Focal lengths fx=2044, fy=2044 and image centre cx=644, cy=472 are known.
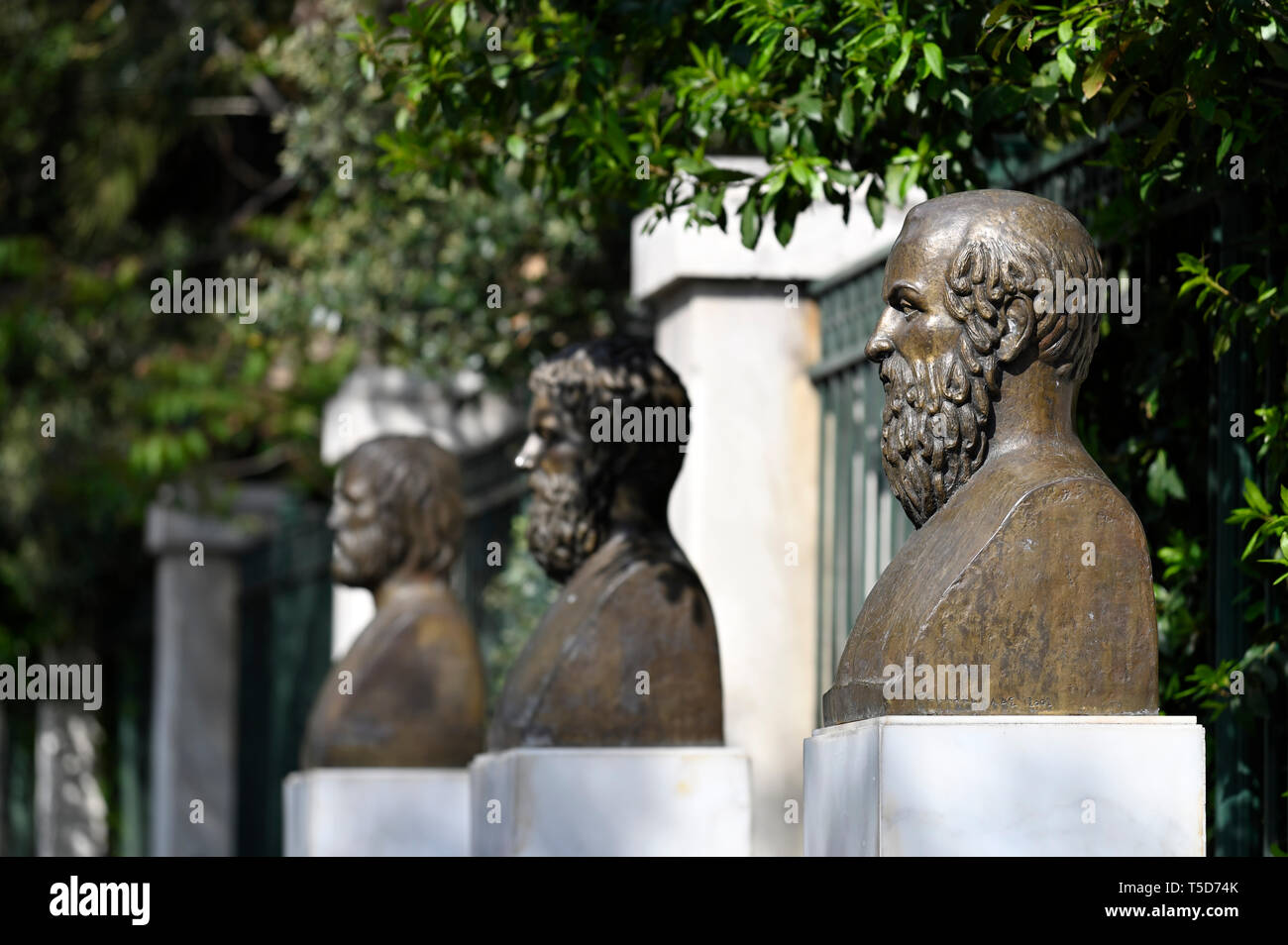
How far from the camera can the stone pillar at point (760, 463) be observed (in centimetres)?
699

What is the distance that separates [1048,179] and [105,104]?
345 inches

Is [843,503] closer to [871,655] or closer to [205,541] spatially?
[871,655]

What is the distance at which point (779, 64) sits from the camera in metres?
4.94

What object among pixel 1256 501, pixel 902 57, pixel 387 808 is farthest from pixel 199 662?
pixel 1256 501

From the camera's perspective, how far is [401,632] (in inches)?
271

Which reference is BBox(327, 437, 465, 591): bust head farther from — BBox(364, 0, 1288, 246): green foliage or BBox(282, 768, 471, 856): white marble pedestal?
BBox(364, 0, 1288, 246): green foliage

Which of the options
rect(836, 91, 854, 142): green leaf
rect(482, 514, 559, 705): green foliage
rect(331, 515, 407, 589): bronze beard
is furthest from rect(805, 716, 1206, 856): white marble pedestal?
rect(482, 514, 559, 705): green foliage

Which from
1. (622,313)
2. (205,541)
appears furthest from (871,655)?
(205,541)

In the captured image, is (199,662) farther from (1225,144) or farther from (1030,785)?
(1030,785)

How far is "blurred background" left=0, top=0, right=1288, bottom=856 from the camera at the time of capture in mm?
4805

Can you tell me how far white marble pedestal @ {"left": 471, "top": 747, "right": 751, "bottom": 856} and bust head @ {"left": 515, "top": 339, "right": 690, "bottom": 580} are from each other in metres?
0.63

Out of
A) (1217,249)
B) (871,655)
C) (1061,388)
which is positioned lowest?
(871,655)

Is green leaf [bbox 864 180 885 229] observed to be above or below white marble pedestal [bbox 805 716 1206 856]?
above

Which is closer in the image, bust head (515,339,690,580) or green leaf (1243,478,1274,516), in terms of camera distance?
green leaf (1243,478,1274,516)
